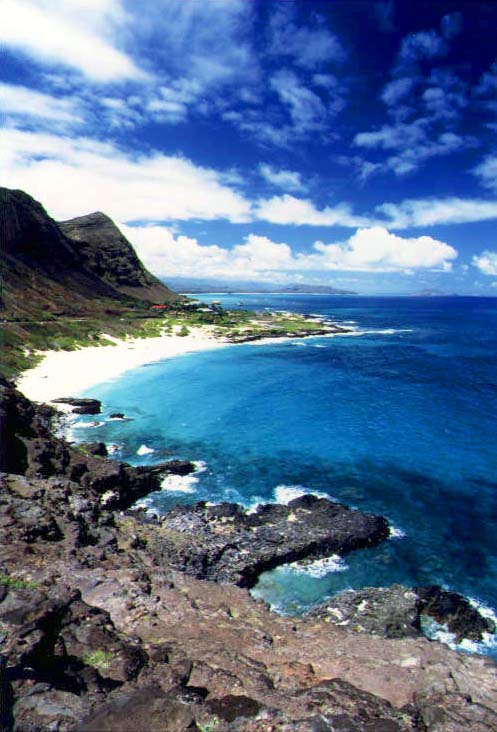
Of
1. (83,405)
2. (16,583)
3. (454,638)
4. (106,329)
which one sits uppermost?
(106,329)

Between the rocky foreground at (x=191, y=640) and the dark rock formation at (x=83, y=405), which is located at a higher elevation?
the rocky foreground at (x=191, y=640)

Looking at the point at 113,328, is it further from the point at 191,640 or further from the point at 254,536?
the point at 191,640

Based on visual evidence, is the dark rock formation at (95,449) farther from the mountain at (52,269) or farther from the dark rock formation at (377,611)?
the mountain at (52,269)

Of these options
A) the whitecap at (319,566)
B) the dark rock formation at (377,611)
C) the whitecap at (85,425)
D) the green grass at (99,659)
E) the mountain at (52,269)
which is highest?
the mountain at (52,269)

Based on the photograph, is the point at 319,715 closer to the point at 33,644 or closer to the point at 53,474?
the point at 33,644

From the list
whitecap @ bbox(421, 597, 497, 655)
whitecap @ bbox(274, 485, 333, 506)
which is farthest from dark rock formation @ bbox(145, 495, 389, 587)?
whitecap @ bbox(421, 597, 497, 655)

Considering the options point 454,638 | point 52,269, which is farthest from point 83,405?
point 52,269

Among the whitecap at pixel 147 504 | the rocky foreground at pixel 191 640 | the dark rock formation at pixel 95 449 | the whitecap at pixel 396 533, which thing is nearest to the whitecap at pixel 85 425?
the dark rock formation at pixel 95 449
